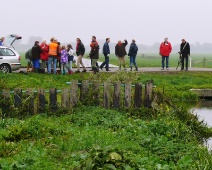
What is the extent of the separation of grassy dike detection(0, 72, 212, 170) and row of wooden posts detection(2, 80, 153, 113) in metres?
0.28

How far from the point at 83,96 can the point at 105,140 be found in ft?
14.9

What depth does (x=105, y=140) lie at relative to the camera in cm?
1033

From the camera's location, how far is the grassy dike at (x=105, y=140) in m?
8.38

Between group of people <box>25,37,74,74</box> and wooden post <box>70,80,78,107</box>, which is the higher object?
group of people <box>25,37,74,74</box>

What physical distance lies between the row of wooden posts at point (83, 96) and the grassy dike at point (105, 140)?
284 mm

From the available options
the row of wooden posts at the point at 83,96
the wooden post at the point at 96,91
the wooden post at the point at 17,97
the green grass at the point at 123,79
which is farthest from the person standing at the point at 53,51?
the wooden post at the point at 17,97

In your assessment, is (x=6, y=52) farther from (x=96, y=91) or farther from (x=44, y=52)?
(x=96, y=91)

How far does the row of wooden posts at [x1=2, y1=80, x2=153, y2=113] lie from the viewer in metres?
13.9

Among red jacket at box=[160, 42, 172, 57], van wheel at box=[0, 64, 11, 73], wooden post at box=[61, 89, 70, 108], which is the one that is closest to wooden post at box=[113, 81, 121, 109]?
wooden post at box=[61, 89, 70, 108]

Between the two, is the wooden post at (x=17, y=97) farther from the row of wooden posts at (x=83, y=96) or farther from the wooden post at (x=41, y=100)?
the wooden post at (x=41, y=100)

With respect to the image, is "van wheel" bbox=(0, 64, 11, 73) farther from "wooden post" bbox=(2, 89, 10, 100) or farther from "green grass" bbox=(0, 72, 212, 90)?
"wooden post" bbox=(2, 89, 10, 100)

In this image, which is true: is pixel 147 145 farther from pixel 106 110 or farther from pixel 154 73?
pixel 154 73

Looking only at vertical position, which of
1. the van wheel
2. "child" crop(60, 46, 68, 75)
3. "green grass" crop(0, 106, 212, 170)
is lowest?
"green grass" crop(0, 106, 212, 170)

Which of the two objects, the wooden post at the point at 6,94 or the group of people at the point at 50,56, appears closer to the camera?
the wooden post at the point at 6,94
